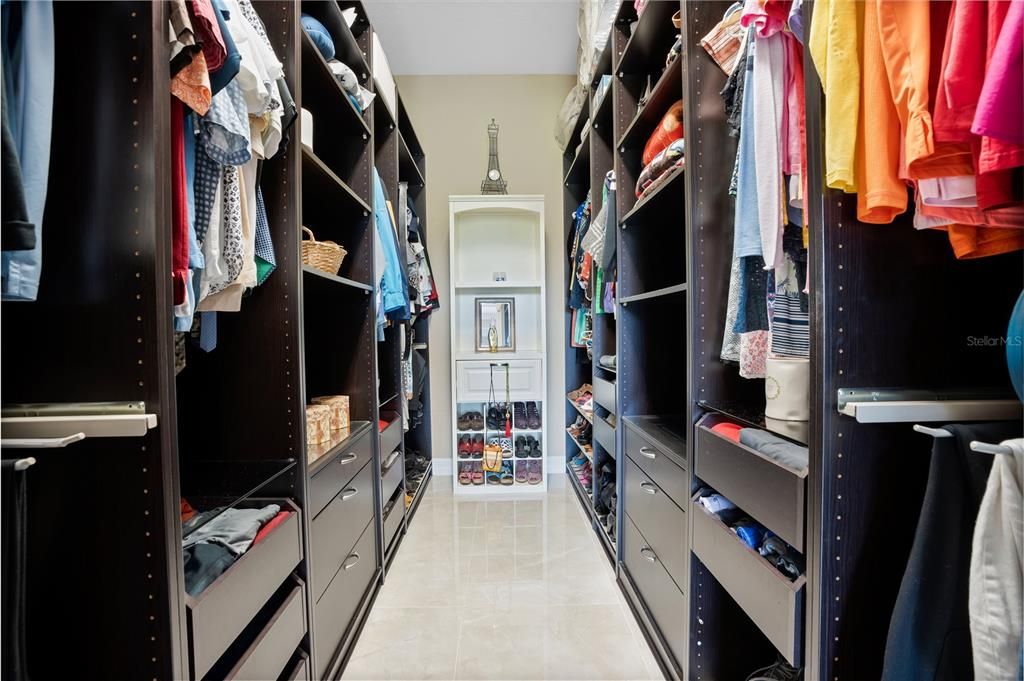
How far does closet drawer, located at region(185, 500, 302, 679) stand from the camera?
75 cm

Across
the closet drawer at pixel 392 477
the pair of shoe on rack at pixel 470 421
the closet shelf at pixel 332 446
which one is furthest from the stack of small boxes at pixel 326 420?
the pair of shoe on rack at pixel 470 421

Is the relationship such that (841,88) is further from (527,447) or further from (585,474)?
(527,447)

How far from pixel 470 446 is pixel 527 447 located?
393mm

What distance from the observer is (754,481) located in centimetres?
94

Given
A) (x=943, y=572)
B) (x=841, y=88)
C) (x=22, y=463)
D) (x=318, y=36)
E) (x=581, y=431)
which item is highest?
(x=318, y=36)

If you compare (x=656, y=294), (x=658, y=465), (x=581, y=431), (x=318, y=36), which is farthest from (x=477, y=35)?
(x=658, y=465)

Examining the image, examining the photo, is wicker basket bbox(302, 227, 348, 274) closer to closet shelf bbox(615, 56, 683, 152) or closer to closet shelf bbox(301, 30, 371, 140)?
closet shelf bbox(301, 30, 371, 140)

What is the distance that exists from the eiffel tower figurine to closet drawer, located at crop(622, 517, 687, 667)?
2238 millimetres

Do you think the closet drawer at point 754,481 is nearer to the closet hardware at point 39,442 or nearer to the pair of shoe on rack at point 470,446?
the closet hardware at point 39,442

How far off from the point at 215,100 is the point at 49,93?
0.87ft

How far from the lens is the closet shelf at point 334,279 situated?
1.23m

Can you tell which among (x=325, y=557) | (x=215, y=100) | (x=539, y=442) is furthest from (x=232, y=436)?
(x=539, y=442)

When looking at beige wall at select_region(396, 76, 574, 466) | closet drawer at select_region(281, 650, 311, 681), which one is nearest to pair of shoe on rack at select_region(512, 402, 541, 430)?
beige wall at select_region(396, 76, 574, 466)

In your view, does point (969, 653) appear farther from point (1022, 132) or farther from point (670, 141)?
point (670, 141)
